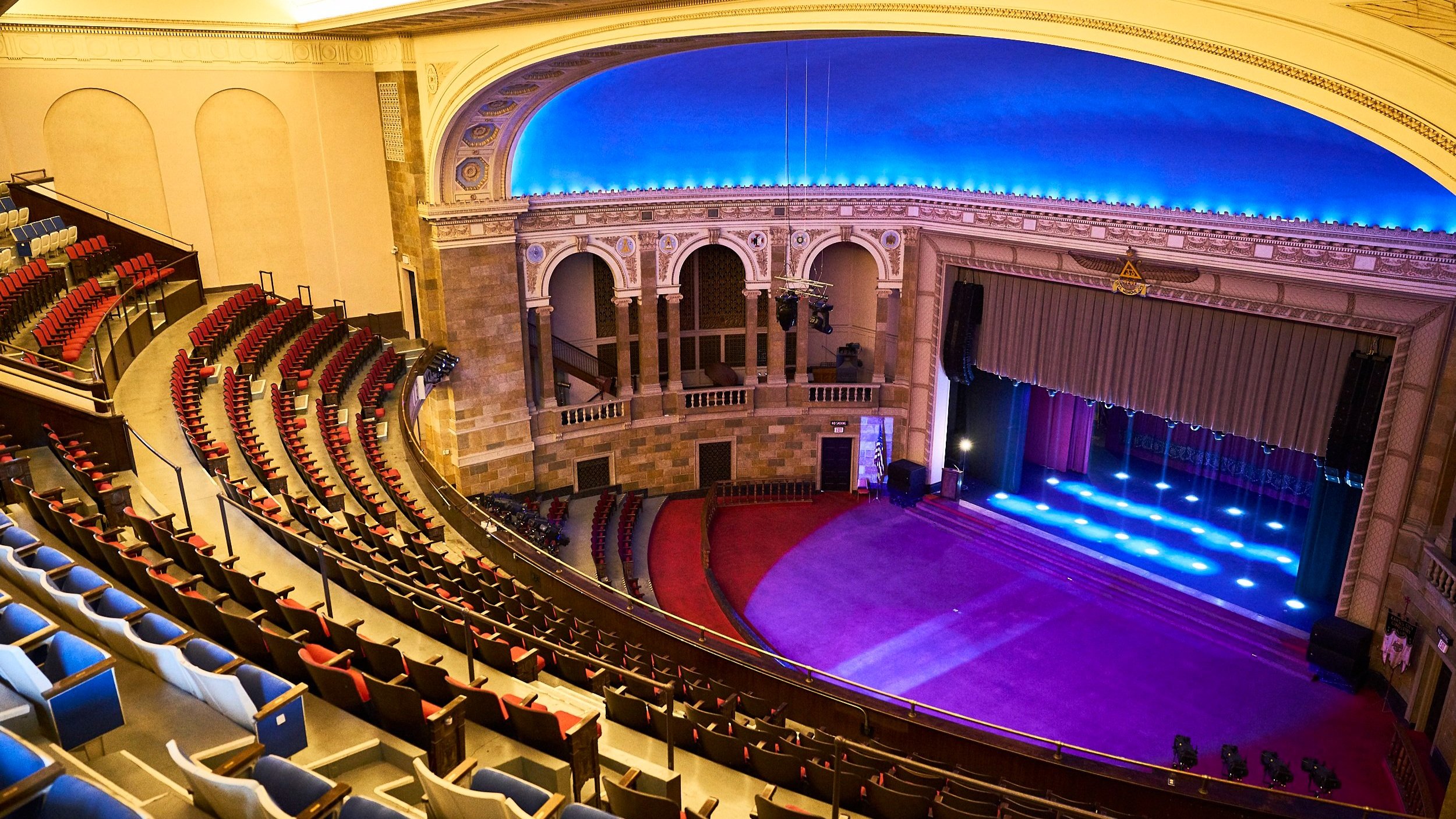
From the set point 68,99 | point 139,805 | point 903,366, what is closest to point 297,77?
point 68,99

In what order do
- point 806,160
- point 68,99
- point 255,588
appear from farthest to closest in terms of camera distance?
point 806,160 → point 68,99 → point 255,588

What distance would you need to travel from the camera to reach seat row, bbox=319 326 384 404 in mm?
13320

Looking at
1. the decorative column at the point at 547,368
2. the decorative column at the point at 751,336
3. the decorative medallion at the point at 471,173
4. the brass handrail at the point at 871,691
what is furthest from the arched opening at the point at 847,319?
the brass handrail at the point at 871,691

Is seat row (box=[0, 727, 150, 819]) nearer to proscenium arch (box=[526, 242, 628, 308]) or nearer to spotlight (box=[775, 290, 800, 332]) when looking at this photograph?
spotlight (box=[775, 290, 800, 332])

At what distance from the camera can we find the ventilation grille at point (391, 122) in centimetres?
1578

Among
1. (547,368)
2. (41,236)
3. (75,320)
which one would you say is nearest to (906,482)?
(547,368)

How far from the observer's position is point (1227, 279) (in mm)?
13164

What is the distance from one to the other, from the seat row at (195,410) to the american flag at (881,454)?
1169 centimetres

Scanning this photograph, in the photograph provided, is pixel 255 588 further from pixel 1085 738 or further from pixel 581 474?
pixel 581 474

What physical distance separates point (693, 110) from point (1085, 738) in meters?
11.4

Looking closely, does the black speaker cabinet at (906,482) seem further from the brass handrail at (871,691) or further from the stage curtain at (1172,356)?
the brass handrail at (871,691)

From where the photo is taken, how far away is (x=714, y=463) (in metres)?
18.8

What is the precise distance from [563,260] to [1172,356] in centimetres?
1052

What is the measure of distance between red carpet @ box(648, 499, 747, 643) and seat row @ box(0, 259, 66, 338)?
8.84 meters
